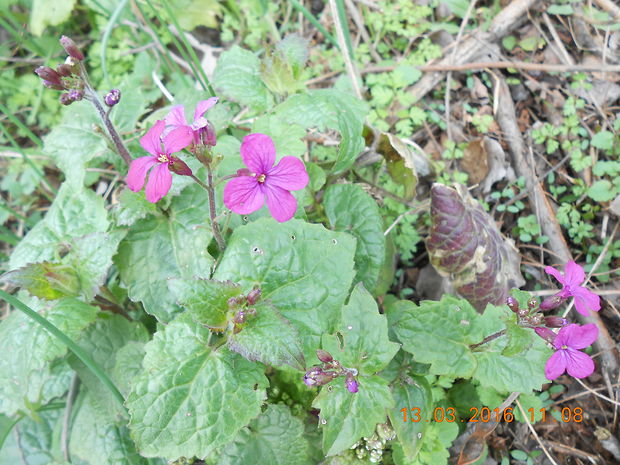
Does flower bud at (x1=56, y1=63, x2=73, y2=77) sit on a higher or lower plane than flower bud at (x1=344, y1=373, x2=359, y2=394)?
higher

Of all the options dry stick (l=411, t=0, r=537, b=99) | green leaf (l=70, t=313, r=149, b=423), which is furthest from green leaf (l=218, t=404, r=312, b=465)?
dry stick (l=411, t=0, r=537, b=99)

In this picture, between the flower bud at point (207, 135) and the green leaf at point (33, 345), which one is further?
the green leaf at point (33, 345)

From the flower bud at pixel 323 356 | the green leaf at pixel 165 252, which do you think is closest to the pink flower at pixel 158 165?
the green leaf at pixel 165 252

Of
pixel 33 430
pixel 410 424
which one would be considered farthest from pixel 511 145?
pixel 33 430

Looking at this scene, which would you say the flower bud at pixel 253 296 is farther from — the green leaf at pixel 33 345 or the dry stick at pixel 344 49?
the dry stick at pixel 344 49

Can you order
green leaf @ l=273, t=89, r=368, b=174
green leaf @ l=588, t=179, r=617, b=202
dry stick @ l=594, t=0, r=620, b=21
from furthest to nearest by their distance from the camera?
dry stick @ l=594, t=0, r=620, b=21, green leaf @ l=588, t=179, r=617, b=202, green leaf @ l=273, t=89, r=368, b=174

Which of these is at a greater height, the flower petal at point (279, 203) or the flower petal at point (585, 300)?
the flower petal at point (279, 203)

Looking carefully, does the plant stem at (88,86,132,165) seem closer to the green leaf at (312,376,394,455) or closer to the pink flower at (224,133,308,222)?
the pink flower at (224,133,308,222)
